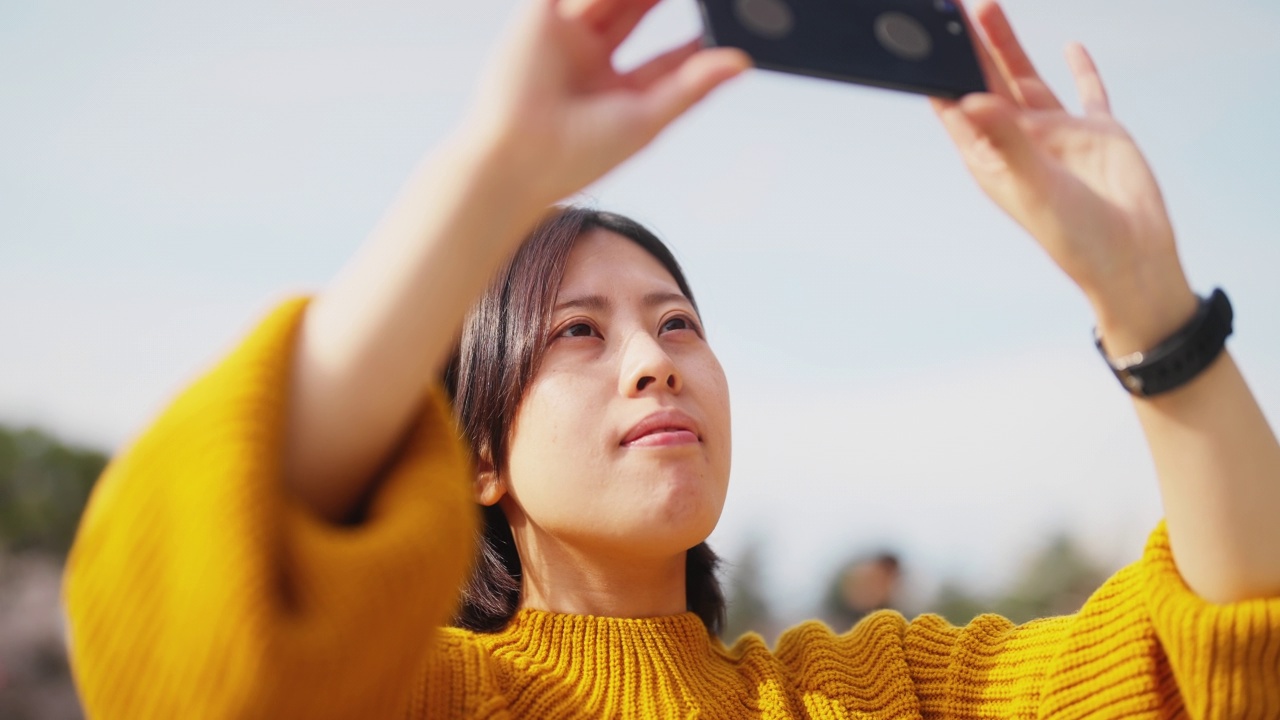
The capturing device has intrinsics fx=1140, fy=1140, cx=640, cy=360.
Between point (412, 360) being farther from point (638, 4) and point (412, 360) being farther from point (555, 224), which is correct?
point (555, 224)

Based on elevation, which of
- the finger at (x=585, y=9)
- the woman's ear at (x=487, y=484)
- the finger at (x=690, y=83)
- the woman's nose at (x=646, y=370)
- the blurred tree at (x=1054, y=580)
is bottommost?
the blurred tree at (x=1054, y=580)

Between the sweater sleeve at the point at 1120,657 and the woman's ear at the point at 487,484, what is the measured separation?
748 millimetres

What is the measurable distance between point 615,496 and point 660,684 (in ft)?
1.02

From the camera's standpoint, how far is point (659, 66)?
54.5 inches

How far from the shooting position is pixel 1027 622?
6.22ft

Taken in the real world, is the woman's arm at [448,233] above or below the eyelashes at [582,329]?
above

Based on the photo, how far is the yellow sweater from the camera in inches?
42.5

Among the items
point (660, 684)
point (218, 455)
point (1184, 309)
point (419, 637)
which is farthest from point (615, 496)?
point (1184, 309)

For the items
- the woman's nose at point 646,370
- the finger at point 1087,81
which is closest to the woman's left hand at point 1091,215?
the finger at point 1087,81

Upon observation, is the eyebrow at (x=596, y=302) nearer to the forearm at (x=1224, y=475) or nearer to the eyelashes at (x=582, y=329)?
the eyelashes at (x=582, y=329)

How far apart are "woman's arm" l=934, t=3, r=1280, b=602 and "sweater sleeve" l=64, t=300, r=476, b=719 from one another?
2.76 feet

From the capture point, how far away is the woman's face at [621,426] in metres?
1.71

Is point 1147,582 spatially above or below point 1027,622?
above

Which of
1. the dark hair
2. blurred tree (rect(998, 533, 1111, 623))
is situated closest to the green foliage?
the dark hair
